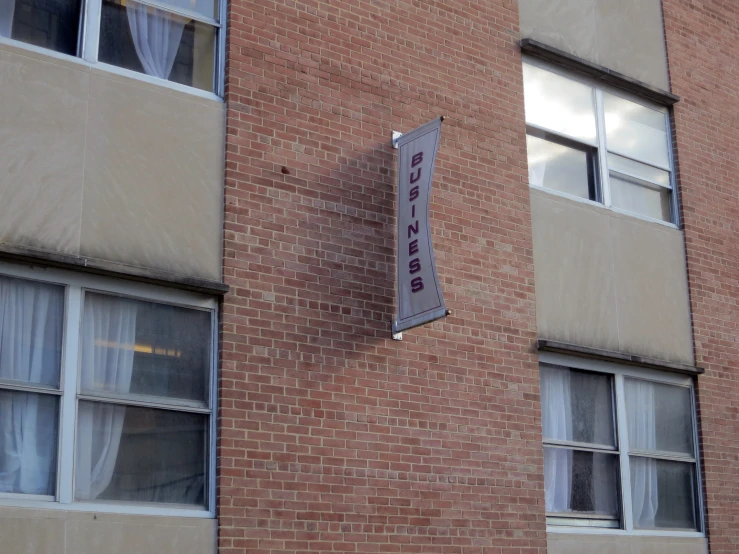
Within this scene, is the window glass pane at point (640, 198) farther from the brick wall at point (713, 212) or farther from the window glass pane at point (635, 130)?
the window glass pane at point (635, 130)

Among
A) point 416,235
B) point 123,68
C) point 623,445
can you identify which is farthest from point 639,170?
point 123,68

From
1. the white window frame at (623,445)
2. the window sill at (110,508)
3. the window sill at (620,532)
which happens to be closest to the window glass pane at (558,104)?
the white window frame at (623,445)

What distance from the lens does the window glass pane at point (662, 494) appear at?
11.2 metres

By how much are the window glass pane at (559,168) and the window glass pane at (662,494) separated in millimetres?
2914

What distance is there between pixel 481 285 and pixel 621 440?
2266 millimetres

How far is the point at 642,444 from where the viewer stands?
11.4 meters

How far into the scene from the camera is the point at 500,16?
459 inches

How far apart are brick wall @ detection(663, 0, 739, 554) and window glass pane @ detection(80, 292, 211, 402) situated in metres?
5.92

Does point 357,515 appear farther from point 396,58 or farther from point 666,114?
point 666,114

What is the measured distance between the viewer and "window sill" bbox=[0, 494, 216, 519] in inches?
296

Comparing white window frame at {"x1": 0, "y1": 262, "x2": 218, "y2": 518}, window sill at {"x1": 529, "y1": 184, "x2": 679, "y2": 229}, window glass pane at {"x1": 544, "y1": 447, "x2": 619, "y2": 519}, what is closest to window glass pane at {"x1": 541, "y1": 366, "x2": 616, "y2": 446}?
window glass pane at {"x1": 544, "y1": 447, "x2": 619, "y2": 519}

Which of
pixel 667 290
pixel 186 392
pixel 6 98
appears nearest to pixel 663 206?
pixel 667 290

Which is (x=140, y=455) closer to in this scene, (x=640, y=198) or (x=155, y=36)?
(x=155, y=36)

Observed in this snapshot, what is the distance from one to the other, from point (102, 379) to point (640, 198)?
6835 millimetres
